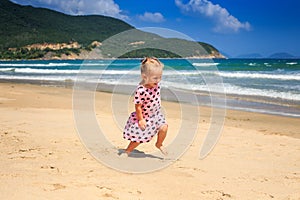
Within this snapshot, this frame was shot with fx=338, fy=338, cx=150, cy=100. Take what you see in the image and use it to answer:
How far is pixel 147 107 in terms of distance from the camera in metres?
4.36

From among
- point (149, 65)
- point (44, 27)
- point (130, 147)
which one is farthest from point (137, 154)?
point (44, 27)

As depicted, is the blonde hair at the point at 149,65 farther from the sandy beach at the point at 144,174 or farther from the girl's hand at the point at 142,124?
the sandy beach at the point at 144,174

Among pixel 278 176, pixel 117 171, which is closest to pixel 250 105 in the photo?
pixel 278 176

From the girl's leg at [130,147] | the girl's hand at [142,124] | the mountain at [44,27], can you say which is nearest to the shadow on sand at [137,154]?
the girl's leg at [130,147]

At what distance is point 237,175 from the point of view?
12.9 ft

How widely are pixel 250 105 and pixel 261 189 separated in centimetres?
875

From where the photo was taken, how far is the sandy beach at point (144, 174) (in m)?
3.24

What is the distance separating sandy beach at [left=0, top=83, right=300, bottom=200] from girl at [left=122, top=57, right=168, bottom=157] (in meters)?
0.54

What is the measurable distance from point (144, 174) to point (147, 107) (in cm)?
92

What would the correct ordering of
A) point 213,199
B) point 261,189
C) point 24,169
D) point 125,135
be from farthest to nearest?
point 125,135, point 24,169, point 261,189, point 213,199

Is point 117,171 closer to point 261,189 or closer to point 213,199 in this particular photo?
point 213,199

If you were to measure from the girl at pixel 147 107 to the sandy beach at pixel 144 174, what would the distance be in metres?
0.54

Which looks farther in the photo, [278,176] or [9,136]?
[9,136]

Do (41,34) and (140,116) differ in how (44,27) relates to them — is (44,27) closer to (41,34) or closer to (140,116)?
(41,34)
